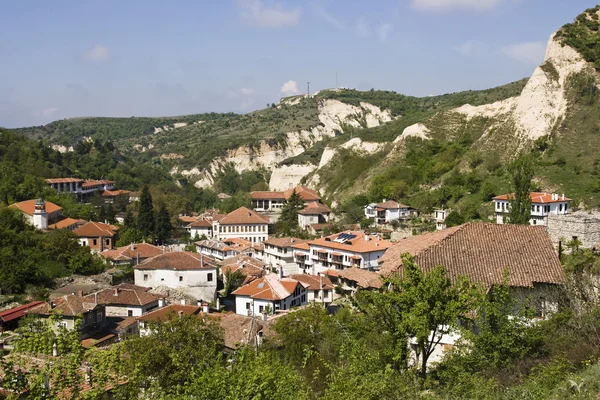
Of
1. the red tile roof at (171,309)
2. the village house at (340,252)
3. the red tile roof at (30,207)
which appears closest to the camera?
the red tile roof at (171,309)

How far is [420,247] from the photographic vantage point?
17906mm

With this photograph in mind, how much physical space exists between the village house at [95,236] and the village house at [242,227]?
33.8 ft

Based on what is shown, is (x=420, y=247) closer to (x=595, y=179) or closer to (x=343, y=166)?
(x=595, y=179)

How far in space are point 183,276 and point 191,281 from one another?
614 mm

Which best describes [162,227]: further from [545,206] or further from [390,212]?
[545,206]

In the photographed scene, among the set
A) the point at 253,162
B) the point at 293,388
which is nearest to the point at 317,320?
the point at 293,388

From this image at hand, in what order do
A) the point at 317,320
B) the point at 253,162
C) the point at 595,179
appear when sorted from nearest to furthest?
the point at 317,320
the point at 595,179
the point at 253,162

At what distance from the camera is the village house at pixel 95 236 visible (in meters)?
47.2

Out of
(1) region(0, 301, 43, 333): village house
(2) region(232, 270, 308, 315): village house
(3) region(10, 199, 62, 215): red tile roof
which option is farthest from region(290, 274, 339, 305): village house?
(3) region(10, 199, 62, 215): red tile roof

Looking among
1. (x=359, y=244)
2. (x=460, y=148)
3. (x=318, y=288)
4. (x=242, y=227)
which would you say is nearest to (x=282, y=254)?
(x=359, y=244)

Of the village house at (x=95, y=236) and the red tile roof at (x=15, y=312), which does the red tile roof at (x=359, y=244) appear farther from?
the red tile roof at (x=15, y=312)

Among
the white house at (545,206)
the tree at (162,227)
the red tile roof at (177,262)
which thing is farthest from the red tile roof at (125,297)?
the white house at (545,206)

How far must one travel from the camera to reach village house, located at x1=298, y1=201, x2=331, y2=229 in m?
58.0

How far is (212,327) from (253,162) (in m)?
88.7
